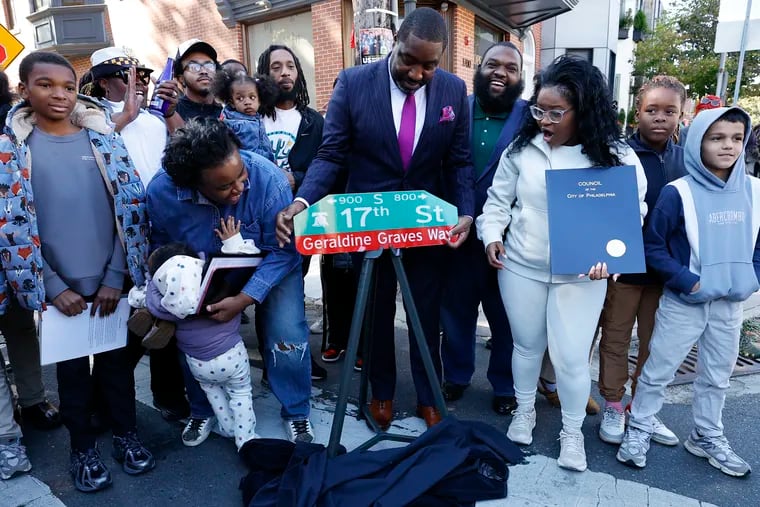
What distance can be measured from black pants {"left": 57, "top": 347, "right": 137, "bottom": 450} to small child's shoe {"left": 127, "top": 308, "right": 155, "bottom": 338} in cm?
26

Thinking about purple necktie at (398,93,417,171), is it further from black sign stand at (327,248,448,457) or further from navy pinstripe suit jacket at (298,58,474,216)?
black sign stand at (327,248,448,457)

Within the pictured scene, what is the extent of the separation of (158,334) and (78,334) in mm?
377

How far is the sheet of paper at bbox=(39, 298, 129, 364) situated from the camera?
230 cm

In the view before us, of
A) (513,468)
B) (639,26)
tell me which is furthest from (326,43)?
(639,26)

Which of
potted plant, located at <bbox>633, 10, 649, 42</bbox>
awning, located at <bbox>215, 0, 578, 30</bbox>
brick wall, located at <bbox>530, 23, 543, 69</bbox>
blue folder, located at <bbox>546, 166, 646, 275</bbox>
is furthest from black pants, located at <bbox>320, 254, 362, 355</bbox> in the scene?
potted plant, located at <bbox>633, 10, 649, 42</bbox>

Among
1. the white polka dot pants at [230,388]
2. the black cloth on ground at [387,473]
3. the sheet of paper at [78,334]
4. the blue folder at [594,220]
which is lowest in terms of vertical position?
the black cloth on ground at [387,473]

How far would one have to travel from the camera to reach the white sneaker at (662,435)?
8.96 ft

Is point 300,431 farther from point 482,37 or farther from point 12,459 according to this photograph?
point 482,37

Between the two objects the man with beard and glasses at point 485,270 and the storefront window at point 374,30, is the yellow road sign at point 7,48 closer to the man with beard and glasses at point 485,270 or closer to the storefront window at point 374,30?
the storefront window at point 374,30

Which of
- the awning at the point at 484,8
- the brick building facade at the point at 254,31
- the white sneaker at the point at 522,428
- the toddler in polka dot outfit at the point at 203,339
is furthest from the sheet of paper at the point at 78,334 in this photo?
the awning at the point at 484,8

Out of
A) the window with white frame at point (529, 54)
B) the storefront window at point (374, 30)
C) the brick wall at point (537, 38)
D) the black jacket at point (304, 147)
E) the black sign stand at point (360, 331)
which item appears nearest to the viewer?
the black sign stand at point (360, 331)

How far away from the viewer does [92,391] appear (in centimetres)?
251

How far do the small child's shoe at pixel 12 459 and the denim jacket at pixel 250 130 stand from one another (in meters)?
1.94

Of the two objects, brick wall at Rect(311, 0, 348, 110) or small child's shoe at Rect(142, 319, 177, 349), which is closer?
small child's shoe at Rect(142, 319, 177, 349)
